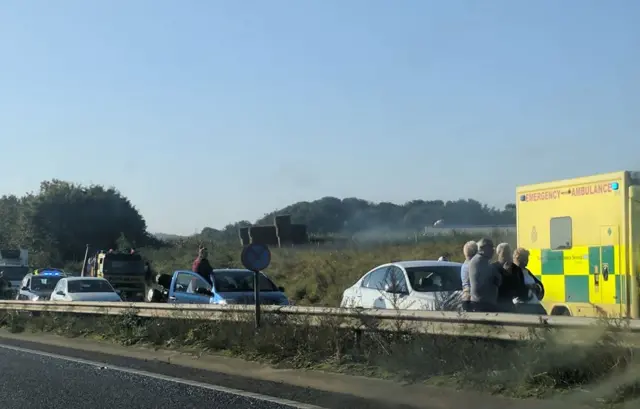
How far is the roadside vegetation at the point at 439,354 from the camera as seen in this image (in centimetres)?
769

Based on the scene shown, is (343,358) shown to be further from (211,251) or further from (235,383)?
(211,251)

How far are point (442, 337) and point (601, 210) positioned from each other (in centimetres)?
433

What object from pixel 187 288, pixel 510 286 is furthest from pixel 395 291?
pixel 187 288

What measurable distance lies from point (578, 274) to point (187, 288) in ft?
27.9

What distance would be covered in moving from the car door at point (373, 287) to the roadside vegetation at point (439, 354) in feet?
6.43

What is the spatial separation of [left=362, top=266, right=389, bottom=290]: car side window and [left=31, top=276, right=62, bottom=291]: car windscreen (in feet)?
54.6

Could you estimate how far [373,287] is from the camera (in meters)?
13.7

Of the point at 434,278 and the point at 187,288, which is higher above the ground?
the point at 434,278

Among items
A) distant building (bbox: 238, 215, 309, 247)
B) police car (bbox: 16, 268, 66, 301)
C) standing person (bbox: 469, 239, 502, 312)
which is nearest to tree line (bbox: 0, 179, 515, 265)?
distant building (bbox: 238, 215, 309, 247)

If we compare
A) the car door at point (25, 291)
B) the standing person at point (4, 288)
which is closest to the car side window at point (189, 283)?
the car door at point (25, 291)

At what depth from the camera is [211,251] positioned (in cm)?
4828

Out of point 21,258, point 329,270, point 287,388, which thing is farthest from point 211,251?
point 287,388

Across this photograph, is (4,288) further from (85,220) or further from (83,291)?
(85,220)

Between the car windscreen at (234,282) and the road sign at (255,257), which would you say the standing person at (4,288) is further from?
the road sign at (255,257)
